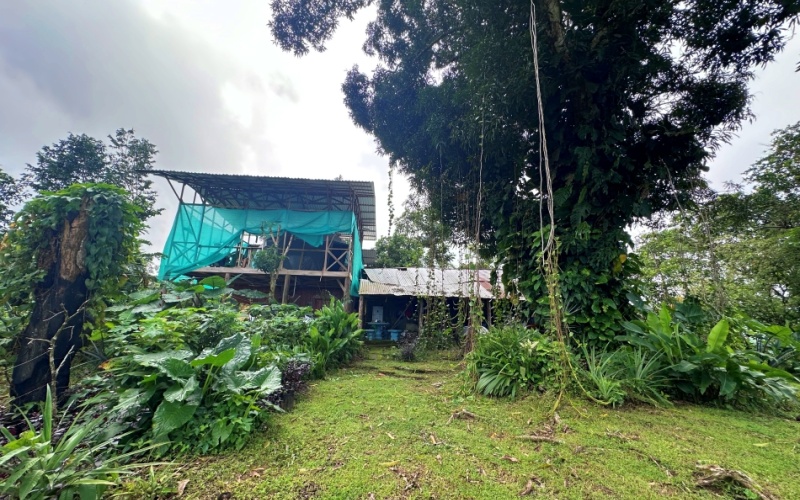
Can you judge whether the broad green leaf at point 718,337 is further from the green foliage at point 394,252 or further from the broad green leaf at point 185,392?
the green foliage at point 394,252

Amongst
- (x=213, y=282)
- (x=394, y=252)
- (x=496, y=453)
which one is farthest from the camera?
(x=394, y=252)

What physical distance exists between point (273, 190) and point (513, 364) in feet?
35.3

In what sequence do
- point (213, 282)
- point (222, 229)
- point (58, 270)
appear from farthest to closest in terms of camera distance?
point (222, 229), point (213, 282), point (58, 270)

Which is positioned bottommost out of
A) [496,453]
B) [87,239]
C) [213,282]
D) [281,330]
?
[496,453]

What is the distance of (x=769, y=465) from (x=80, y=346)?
17.0ft

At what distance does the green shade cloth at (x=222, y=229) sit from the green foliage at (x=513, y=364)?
743cm

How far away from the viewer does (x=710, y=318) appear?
3.54 meters

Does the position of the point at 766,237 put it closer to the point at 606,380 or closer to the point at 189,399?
the point at 606,380

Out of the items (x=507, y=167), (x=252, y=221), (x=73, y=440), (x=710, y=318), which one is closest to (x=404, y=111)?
(x=507, y=167)

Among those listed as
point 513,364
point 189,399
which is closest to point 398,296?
point 513,364

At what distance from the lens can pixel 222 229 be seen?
10.6m

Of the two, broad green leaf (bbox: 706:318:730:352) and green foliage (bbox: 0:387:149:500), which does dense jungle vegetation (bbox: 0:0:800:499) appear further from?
broad green leaf (bbox: 706:318:730:352)

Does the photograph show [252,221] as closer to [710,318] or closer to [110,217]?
[110,217]

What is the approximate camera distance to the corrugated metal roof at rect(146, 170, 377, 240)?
10.2 meters
